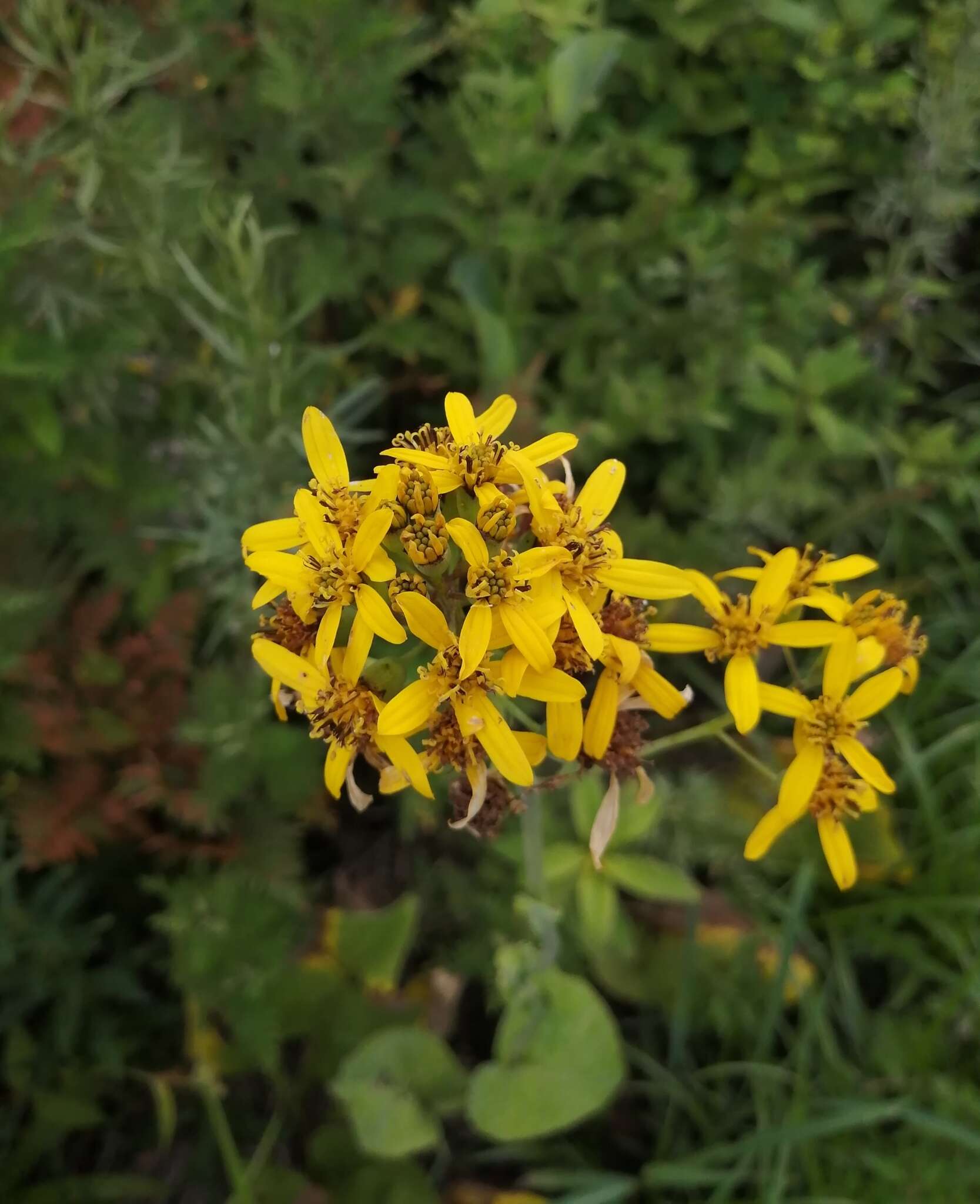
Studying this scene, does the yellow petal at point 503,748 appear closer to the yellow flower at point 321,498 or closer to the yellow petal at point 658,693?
the yellow petal at point 658,693

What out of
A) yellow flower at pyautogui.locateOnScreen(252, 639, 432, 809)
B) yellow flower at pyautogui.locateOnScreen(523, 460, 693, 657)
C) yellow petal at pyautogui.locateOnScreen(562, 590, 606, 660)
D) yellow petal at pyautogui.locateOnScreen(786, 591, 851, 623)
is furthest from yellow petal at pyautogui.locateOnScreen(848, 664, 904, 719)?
yellow flower at pyautogui.locateOnScreen(252, 639, 432, 809)

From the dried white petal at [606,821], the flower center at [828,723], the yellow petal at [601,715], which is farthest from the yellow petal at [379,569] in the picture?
the flower center at [828,723]

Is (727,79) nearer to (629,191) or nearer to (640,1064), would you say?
(629,191)

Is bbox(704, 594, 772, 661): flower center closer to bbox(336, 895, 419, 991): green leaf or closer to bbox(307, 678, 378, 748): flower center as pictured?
bbox(307, 678, 378, 748): flower center

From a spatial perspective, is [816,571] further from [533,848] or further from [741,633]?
[533,848]

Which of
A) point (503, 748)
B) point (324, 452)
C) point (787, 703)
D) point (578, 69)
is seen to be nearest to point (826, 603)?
point (787, 703)

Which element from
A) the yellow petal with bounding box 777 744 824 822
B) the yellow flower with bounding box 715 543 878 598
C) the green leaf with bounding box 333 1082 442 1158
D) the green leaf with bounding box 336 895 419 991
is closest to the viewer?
the yellow petal with bounding box 777 744 824 822

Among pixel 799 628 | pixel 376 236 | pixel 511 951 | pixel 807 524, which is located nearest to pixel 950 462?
pixel 807 524

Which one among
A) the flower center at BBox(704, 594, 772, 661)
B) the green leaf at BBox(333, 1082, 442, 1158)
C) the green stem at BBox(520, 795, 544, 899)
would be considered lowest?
the green leaf at BBox(333, 1082, 442, 1158)
